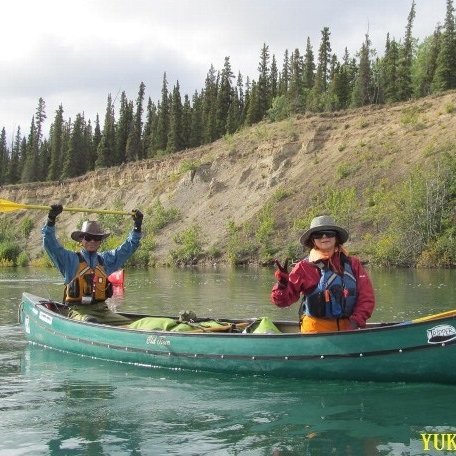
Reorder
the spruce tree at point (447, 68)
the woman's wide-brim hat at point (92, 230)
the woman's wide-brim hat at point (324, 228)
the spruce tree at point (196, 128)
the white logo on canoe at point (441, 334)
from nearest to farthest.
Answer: the white logo on canoe at point (441, 334)
the woman's wide-brim hat at point (324, 228)
the woman's wide-brim hat at point (92, 230)
the spruce tree at point (447, 68)
the spruce tree at point (196, 128)

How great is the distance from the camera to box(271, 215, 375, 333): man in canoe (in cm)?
693

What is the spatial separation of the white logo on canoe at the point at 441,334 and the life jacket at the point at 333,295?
94cm

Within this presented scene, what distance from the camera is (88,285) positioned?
30.9ft

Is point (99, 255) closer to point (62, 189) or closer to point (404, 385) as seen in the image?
point (404, 385)

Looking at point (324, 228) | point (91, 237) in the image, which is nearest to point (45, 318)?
point (91, 237)

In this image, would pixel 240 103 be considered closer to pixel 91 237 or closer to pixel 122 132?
pixel 122 132

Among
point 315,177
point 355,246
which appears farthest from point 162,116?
point 355,246

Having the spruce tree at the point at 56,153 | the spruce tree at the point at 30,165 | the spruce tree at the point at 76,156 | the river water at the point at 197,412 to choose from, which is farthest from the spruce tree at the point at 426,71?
the river water at the point at 197,412

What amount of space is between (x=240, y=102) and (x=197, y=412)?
71.7 metres

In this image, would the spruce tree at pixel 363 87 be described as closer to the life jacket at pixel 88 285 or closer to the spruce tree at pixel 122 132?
the spruce tree at pixel 122 132

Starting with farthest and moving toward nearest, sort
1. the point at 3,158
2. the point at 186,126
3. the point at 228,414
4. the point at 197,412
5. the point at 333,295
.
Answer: the point at 3,158
the point at 186,126
the point at 333,295
the point at 197,412
the point at 228,414

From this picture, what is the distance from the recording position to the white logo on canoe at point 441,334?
21.3 feet

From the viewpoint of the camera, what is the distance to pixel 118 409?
664cm

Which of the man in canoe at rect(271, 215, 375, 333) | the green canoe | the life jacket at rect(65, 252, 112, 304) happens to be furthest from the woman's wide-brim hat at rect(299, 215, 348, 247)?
the life jacket at rect(65, 252, 112, 304)
